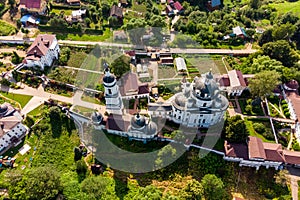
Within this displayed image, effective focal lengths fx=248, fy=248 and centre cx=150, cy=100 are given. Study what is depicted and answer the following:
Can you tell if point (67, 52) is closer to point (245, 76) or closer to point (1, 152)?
point (1, 152)

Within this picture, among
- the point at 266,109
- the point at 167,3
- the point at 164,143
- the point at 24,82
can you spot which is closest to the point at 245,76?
the point at 266,109

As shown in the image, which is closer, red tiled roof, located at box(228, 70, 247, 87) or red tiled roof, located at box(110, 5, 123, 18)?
red tiled roof, located at box(228, 70, 247, 87)

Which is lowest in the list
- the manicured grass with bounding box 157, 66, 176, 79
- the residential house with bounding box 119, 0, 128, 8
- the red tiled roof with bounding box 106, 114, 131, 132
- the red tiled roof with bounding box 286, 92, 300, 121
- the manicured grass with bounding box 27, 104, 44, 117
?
the manicured grass with bounding box 27, 104, 44, 117

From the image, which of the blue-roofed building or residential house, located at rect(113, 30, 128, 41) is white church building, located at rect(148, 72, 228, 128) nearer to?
residential house, located at rect(113, 30, 128, 41)

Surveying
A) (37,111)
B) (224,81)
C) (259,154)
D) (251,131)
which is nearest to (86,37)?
(37,111)

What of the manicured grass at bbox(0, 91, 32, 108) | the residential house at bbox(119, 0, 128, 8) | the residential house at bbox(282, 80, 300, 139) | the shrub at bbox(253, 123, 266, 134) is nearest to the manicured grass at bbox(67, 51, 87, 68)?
the manicured grass at bbox(0, 91, 32, 108)
